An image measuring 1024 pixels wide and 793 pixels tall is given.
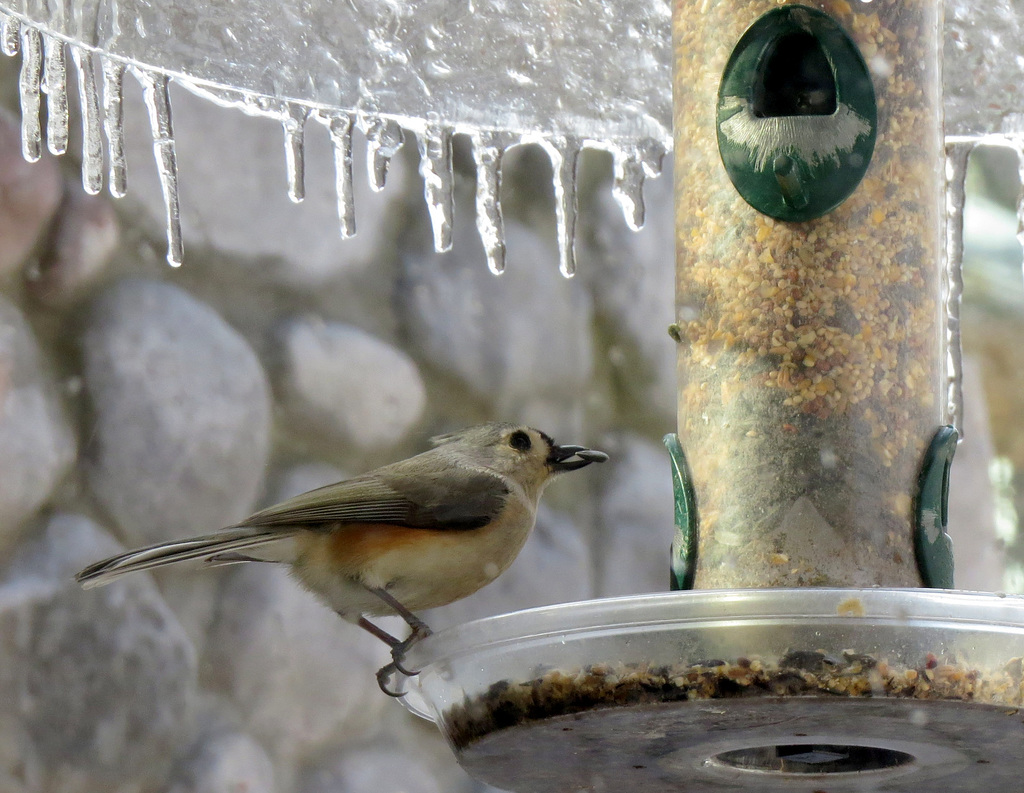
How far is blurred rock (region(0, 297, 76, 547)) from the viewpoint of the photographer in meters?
3.33

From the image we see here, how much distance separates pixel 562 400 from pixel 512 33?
1.54 meters

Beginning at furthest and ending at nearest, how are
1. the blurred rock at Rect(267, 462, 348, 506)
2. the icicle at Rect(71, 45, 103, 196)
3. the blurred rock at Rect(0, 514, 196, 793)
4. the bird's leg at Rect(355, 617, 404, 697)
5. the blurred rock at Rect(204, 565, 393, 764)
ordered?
the blurred rock at Rect(267, 462, 348, 506)
the blurred rock at Rect(204, 565, 393, 764)
the blurred rock at Rect(0, 514, 196, 793)
the icicle at Rect(71, 45, 103, 196)
the bird's leg at Rect(355, 617, 404, 697)

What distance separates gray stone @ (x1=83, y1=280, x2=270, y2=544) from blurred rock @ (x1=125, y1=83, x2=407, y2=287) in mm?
239

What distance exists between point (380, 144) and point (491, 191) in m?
0.33

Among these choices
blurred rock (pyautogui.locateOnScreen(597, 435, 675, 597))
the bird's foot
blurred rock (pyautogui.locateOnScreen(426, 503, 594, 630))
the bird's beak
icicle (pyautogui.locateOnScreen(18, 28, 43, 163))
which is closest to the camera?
the bird's foot

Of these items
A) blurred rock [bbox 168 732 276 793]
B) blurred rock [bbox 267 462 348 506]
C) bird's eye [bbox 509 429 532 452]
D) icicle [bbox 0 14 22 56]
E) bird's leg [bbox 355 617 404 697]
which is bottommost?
blurred rock [bbox 168 732 276 793]

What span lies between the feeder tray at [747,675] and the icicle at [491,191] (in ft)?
5.19

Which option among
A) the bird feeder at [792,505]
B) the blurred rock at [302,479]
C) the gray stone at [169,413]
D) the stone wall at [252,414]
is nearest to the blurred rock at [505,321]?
the stone wall at [252,414]

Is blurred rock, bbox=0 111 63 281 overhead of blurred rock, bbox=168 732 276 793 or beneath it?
overhead

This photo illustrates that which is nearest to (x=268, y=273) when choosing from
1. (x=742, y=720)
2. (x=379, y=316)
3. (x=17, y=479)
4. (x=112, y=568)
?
(x=379, y=316)

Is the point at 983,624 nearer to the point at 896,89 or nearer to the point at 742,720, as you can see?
the point at 742,720

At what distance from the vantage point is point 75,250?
11.6ft

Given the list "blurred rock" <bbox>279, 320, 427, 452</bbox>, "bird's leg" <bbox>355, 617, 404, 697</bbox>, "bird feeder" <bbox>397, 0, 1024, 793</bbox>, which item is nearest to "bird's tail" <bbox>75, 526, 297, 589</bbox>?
"bird's leg" <bbox>355, 617, 404, 697</bbox>

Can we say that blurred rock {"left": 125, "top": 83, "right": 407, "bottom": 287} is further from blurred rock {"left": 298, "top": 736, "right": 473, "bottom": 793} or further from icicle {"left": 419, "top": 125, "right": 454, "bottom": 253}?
blurred rock {"left": 298, "top": 736, "right": 473, "bottom": 793}
